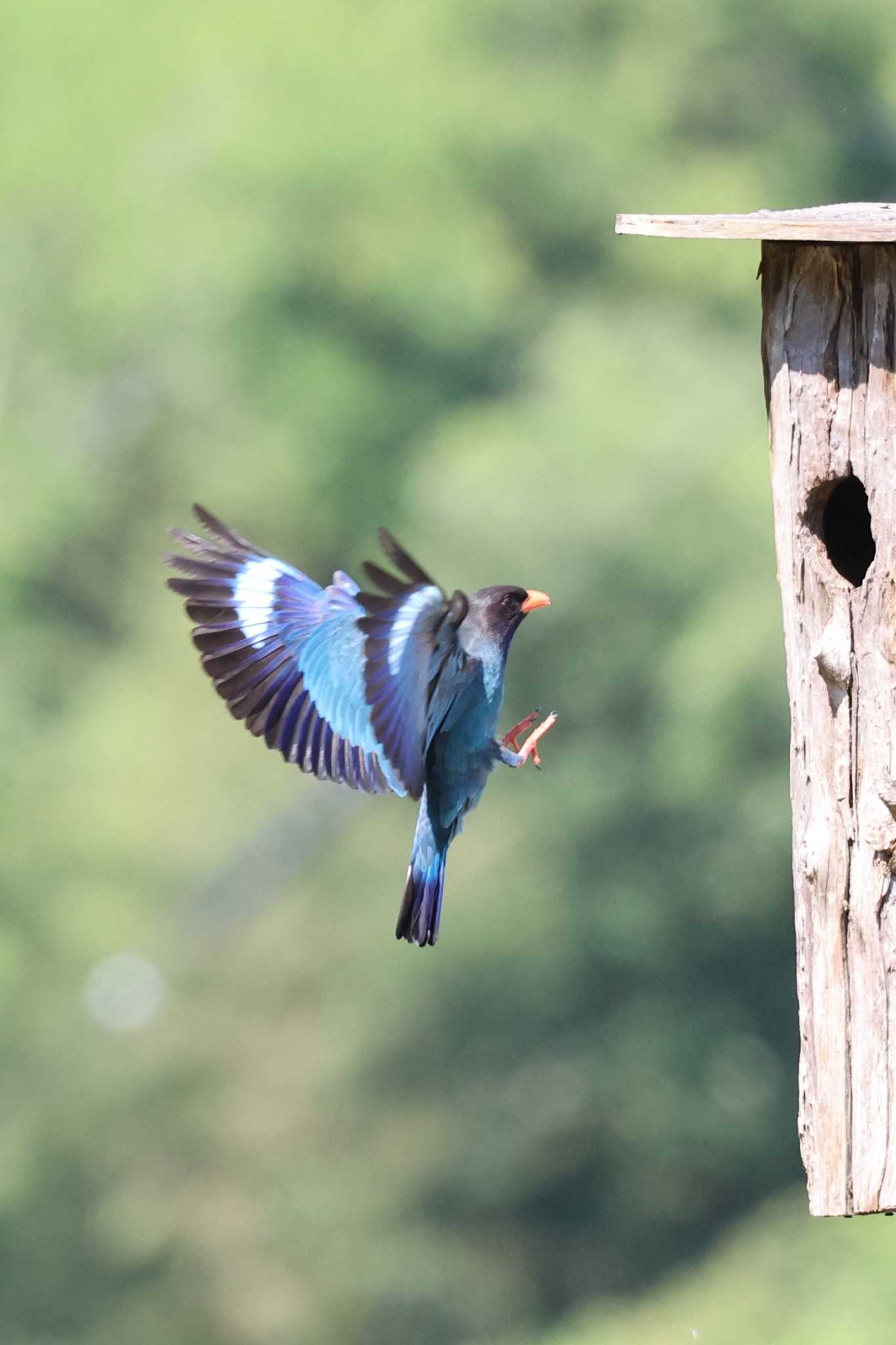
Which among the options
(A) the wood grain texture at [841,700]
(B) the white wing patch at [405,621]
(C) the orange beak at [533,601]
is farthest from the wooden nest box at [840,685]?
(B) the white wing patch at [405,621]

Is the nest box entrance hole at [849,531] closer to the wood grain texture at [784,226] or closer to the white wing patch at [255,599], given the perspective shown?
the wood grain texture at [784,226]

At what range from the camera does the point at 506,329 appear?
6320 mm

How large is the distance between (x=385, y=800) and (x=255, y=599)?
294cm

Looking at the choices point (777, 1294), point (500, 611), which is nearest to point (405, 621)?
point (500, 611)

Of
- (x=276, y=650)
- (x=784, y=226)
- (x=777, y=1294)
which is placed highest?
(x=784, y=226)

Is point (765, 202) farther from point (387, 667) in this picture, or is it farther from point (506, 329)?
point (387, 667)

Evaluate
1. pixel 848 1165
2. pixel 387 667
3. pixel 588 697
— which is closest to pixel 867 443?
pixel 387 667

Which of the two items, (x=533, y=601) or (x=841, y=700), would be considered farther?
(x=533, y=601)

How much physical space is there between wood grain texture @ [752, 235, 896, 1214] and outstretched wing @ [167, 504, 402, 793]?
842 mm

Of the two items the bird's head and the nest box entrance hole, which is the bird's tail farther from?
the nest box entrance hole

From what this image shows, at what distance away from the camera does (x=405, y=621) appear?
2650 millimetres

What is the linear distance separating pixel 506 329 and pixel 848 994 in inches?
151

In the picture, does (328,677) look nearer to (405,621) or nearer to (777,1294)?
(405,621)

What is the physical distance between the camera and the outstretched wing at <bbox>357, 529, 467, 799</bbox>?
2541 millimetres
